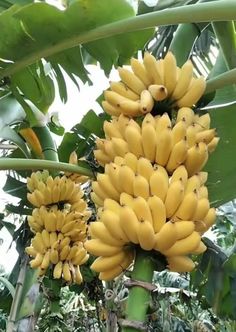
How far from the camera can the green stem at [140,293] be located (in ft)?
2.32

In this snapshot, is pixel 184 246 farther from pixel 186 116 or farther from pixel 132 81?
pixel 132 81

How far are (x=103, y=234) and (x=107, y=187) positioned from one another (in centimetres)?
10

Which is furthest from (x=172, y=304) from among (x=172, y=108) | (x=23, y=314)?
(x=172, y=108)

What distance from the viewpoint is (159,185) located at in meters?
0.78

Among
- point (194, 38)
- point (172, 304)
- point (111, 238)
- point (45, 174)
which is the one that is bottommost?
point (172, 304)

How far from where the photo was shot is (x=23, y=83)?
1307 millimetres

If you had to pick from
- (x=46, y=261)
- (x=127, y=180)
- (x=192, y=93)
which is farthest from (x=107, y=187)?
(x=46, y=261)

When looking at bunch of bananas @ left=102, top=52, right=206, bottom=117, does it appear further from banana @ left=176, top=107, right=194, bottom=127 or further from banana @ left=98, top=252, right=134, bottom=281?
banana @ left=98, top=252, right=134, bottom=281

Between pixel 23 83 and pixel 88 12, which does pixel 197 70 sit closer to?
pixel 23 83

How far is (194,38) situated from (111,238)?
0.56 meters

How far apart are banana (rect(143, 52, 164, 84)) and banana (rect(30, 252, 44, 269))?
0.77 meters

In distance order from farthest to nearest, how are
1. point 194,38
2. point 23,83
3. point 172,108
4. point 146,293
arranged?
1. point 23,83
2. point 194,38
3. point 172,108
4. point 146,293

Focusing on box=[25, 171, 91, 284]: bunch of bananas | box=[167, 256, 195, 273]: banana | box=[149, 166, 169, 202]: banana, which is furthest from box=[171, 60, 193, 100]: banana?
box=[25, 171, 91, 284]: bunch of bananas

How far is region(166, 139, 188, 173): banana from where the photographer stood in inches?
32.6
